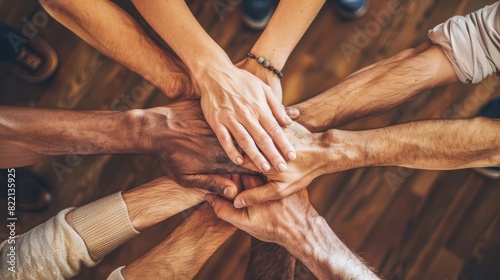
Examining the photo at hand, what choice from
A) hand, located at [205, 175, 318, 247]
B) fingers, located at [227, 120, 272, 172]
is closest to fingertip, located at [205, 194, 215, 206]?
hand, located at [205, 175, 318, 247]

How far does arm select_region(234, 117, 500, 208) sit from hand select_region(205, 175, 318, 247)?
17mm

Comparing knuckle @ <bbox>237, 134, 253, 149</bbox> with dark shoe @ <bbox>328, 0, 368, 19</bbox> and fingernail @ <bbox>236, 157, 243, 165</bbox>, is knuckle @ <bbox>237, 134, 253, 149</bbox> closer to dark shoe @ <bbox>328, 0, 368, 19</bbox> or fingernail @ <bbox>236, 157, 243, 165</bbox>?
fingernail @ <bbox>236, 157, 243, 165</bbox>

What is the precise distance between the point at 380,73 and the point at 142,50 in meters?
0.45

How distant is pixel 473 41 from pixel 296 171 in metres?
0.40

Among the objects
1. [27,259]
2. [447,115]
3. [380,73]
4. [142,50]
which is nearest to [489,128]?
[447,115]

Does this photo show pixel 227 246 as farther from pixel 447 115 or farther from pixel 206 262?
pixel 447 115

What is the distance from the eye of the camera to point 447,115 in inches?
36.2

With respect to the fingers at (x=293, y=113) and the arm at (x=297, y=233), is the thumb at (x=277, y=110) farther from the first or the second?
the arm at (x=297, y=233)

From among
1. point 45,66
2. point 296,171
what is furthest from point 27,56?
point 296,171

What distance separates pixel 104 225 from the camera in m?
0.90

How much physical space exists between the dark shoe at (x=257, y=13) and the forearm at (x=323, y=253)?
380 millimetres

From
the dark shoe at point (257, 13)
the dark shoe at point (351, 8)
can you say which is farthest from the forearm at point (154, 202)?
the dark shoe at point (351, 8)

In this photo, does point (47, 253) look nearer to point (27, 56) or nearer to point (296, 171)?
point (27, 56)

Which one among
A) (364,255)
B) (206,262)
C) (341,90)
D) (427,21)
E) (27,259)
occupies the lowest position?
(27,259)
